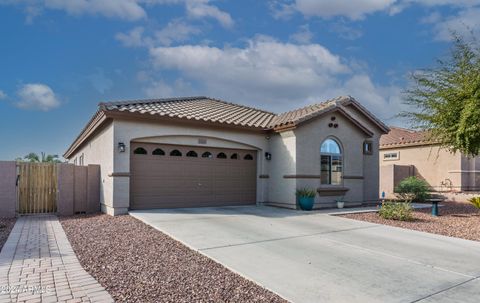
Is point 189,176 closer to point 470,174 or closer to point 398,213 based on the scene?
point 398,213

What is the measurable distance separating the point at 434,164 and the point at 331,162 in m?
11.9

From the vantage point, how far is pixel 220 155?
46.3 ft

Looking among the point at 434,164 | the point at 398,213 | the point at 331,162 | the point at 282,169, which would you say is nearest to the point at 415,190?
the point at 434,164

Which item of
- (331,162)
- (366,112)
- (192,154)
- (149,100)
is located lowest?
(331,162)

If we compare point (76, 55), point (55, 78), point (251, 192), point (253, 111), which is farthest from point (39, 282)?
point (55, 78)

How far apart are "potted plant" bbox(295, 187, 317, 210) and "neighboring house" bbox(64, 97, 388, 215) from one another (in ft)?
1.05

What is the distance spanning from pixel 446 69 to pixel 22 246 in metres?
15.1

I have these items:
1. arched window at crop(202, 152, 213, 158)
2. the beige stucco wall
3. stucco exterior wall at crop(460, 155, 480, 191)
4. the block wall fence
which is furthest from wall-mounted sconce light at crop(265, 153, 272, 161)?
stucco exterior wall at crop(460, 155, 480, 191)

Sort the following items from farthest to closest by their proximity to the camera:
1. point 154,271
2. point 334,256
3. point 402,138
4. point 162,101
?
point 402,138, point 162,101, point 334,256, point 154,271

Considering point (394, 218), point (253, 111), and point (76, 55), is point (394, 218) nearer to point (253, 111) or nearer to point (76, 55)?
point (253, 111)

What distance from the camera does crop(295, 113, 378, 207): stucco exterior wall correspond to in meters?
13.9

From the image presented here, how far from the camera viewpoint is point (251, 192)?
1489cm

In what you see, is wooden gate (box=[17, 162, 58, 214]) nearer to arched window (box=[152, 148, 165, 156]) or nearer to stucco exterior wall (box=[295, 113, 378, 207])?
arched window (box=[152, 148, 165, 156])

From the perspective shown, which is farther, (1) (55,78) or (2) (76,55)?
(1) (55,78)
